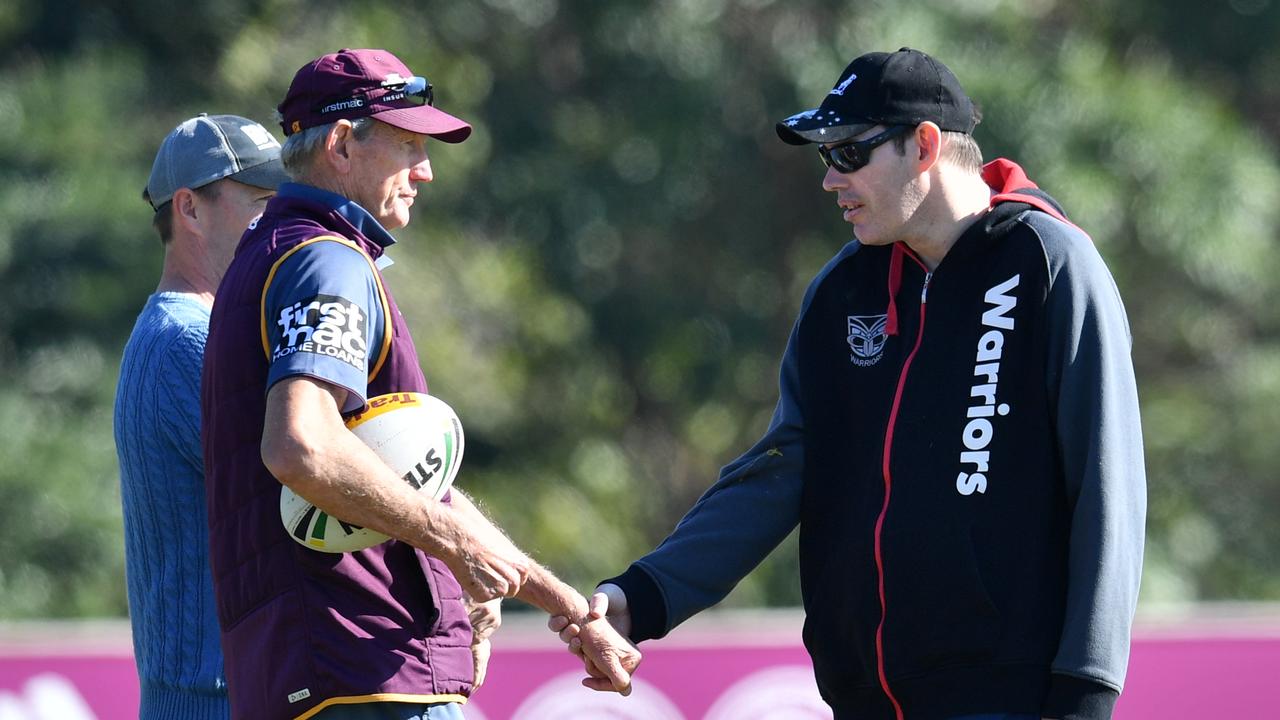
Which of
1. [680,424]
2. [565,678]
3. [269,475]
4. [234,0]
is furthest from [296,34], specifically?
[269,475]

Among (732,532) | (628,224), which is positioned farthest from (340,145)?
(628,224)

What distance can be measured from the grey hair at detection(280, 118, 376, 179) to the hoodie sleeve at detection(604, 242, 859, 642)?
1152 mm

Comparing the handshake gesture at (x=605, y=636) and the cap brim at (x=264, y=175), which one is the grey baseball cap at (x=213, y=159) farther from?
the handshake gesture at (x=605, y=636)

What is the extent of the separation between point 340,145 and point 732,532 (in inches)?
53.5

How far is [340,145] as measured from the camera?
3.82m

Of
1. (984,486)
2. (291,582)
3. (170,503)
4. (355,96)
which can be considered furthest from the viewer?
(170,503)

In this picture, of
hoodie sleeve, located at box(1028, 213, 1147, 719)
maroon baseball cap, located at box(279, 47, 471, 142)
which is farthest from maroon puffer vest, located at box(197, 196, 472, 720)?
hoodie sleeve, located at box(1028, 213, 1147, 719)

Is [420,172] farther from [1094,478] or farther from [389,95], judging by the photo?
[1094,478]

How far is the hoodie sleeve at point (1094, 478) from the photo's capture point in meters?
3.54

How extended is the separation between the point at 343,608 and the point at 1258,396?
11456mm

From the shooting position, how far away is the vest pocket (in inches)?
144

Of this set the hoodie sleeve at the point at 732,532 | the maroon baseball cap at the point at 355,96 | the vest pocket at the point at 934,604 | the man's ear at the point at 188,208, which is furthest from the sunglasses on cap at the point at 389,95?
the vest pocket at the point at 934,604

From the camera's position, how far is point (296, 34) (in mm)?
13211

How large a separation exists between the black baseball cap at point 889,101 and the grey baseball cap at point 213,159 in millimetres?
1388
